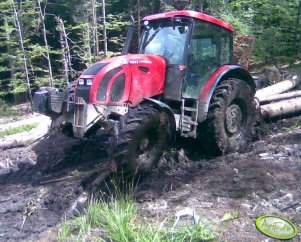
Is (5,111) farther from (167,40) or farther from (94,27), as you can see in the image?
(167,40)

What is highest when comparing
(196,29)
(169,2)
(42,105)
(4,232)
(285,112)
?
(169,2)

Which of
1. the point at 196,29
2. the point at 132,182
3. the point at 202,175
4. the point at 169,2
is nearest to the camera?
the point at 132,182

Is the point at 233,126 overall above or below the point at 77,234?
above

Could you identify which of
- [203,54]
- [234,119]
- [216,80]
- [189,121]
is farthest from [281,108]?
[189,121]

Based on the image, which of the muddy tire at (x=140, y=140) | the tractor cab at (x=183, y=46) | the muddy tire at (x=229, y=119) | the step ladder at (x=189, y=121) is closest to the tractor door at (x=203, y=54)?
the tractor cab at (x=183, y=46)

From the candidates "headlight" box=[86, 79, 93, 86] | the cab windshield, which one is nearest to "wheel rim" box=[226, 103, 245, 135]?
the cab windshield

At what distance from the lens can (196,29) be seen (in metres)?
6.37

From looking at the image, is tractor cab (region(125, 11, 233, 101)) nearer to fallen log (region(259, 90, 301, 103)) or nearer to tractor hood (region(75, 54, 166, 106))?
tractor hood (region(75, 54, 166, 106))

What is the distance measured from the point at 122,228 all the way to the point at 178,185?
5.60 feet

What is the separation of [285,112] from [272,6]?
6.98m

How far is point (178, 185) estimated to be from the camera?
18.2 ft

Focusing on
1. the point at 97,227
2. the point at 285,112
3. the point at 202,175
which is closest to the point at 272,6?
the point at 285,112

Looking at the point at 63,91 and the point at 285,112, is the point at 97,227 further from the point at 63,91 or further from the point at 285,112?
the point at 285,112

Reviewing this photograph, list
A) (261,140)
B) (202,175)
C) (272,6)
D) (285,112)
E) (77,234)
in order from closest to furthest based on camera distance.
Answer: (77,234)
(202,175)
(261,140)
(285,112)
(272,6)
